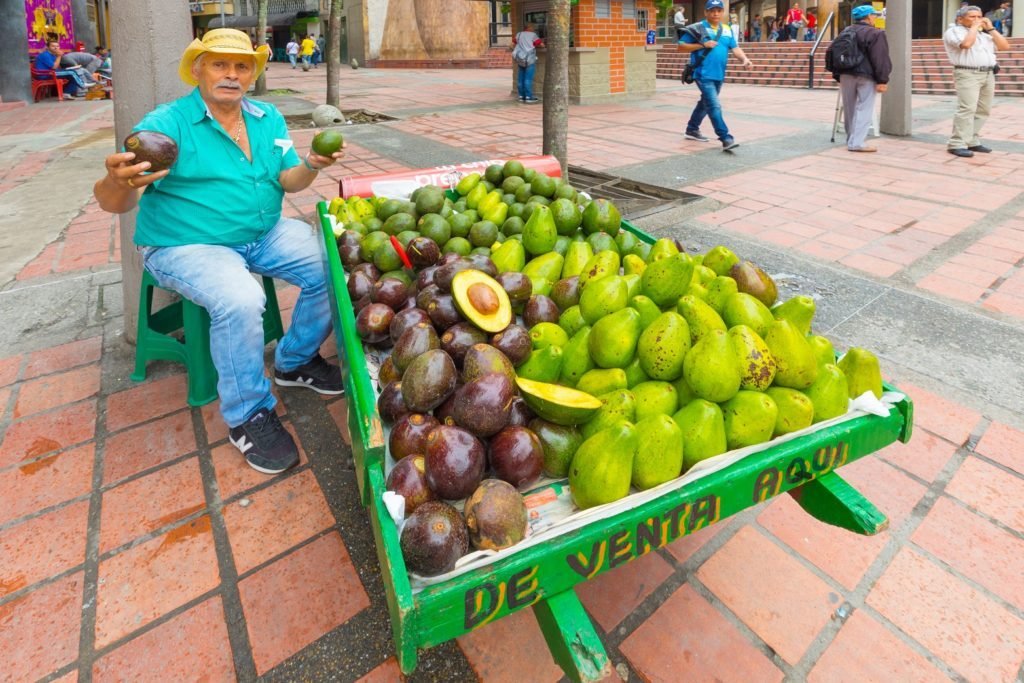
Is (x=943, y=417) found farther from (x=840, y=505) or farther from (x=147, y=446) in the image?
(x=147, y=446)

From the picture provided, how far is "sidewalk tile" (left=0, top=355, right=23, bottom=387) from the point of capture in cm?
294

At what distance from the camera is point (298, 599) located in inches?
70.0

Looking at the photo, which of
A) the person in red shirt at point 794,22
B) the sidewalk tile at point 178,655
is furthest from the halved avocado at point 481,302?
the person in red shirt at point 794,22

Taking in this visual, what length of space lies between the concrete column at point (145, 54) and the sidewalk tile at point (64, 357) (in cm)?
107

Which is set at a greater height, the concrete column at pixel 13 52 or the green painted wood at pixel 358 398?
the concrete column at pixel 13 52

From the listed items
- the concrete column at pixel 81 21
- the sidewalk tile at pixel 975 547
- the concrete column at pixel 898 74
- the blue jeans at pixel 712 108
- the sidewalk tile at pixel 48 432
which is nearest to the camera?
the sidewalk tile at pixel 975 547

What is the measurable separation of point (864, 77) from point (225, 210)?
25.0 ft

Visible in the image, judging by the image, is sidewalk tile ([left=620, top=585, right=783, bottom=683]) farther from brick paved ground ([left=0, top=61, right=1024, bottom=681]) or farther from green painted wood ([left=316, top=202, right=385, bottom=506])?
green painted wood ([left=316, top=202, right=385, bottom=506])

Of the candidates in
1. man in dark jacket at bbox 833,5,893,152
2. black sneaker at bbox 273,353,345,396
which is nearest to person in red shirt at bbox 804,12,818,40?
man in dark jacket at bbox 833,5,893,152

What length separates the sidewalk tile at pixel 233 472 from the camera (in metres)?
2.22

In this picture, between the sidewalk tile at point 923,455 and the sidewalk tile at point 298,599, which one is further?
the sidewalk tile at point 923,455

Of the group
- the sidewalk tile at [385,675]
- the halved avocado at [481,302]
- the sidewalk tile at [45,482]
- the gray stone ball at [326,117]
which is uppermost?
the gray stone ball at [326,117]

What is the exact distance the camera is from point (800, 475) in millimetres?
1422

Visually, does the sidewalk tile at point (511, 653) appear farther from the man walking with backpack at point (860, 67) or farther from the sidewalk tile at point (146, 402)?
the man walking with backpack at point (860, 67)
